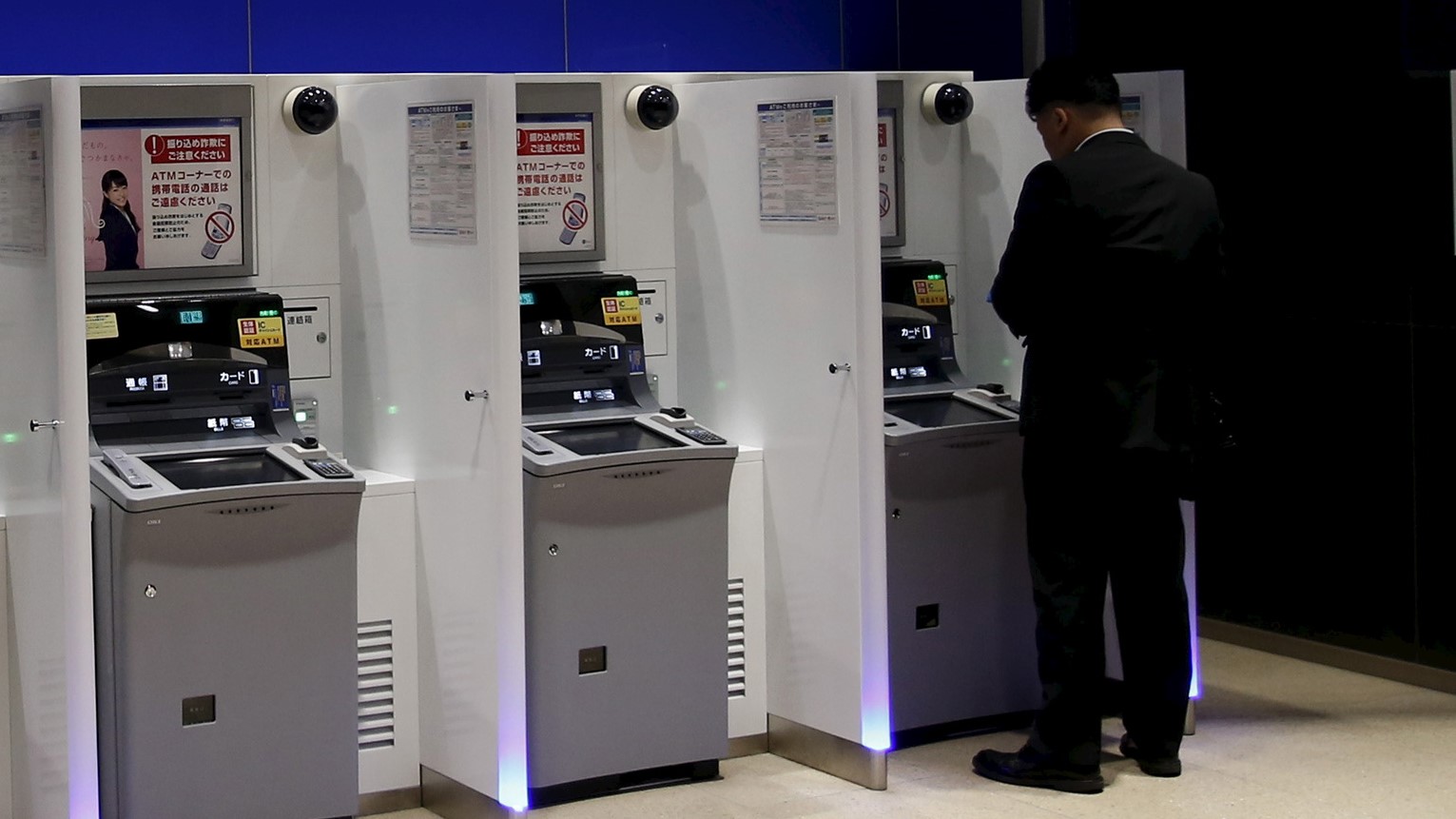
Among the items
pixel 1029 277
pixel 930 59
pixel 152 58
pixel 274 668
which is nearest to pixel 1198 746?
pixel 1029 277

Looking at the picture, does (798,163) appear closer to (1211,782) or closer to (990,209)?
(990,209)

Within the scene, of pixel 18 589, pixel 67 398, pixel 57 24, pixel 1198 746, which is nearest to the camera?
pixel 67 398

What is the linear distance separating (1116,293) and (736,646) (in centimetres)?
134

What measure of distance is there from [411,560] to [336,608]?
0.31 meters

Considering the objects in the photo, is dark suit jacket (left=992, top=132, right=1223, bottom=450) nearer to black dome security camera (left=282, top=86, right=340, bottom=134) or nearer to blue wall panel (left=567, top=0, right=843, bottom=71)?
black dome security camera (left=282, top=86, right=340, bottom=134)

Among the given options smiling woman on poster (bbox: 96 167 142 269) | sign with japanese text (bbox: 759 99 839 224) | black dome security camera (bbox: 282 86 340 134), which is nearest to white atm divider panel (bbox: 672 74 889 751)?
sign with japanese text (bbox: 759 99 839 224)

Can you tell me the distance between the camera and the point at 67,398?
392 cm

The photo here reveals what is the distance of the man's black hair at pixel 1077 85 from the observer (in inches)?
186

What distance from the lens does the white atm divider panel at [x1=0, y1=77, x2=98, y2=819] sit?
3896mm

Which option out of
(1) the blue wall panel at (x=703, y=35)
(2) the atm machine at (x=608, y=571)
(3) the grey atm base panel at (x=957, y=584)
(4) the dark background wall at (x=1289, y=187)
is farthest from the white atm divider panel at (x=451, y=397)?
(1) the blue wall panel at (x=703, y=35)

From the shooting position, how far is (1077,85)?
4.71 metres

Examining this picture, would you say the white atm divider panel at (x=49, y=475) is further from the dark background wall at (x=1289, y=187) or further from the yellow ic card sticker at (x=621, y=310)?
the dark background wall at (x=1289, y=187)

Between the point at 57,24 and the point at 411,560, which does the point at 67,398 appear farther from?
the point at 57,24

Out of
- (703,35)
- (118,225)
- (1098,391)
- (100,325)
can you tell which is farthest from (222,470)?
(703,35)
